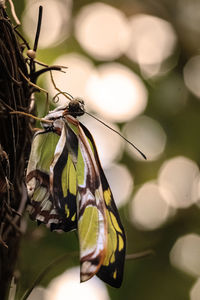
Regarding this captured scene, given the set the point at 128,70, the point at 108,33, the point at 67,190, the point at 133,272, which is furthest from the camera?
the point at 108,33

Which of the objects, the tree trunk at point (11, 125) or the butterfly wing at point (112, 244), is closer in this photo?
the butterfly wing at point (112, 244)

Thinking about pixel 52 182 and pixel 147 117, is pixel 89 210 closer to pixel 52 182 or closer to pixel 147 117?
pixel 52 182

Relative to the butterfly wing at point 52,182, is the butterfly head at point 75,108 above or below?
above

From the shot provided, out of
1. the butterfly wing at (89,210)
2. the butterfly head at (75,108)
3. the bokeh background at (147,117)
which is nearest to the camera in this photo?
the butterfly wing at (89,210)

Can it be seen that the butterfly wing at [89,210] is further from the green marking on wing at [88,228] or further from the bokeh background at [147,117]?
the bokeh background at [147,117]

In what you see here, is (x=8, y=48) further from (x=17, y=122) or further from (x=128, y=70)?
(x=128, y=70)

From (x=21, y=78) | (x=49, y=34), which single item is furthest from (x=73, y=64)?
(x=21, y=78)

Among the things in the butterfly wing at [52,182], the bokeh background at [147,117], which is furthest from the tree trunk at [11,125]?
the bokeh background at [147,117]

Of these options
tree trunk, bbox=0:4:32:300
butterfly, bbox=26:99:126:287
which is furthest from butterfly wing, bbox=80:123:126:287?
tree trunk, bbox=0:4:32:300
